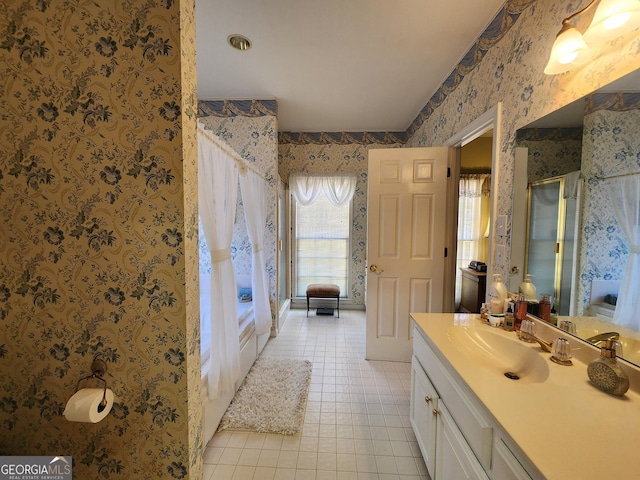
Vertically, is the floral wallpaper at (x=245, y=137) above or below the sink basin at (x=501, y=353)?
above

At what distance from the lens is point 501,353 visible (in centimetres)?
131

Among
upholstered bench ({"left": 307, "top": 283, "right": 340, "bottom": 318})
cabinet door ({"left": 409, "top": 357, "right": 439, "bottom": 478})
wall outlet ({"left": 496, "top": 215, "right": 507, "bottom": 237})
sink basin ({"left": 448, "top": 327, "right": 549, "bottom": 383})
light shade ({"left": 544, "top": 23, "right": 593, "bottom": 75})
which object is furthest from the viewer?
upholstered bench ({"left": 307, "top": 283, "right": 340, "bottom": 318})

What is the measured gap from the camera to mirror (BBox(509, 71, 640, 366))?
96cm

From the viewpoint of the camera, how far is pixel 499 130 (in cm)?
166

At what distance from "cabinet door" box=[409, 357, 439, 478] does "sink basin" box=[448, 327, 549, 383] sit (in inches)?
10.7

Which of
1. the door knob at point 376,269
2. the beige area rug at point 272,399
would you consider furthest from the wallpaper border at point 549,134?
the beige area rug at point 272,399

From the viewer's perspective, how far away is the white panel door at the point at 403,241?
2576 millimetres

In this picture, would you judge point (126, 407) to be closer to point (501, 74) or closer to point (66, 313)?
point (66, 313)

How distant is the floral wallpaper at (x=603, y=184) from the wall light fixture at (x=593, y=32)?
24 cm

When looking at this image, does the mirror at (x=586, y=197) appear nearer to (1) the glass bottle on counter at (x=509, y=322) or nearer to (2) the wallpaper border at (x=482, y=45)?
(1) the glass bottle on counter at (x=509, y=322)

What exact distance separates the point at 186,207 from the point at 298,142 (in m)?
3.45

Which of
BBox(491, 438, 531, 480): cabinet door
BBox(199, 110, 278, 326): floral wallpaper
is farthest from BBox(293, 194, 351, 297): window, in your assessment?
BBox(491, 438, 531, 480): cabinet door

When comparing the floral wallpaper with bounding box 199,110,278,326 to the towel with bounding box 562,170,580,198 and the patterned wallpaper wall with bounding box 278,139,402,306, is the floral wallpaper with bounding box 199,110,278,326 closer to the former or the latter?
the patterned wallpaper wall with bounding box 278,139,402,306

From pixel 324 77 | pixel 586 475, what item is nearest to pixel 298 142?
pixel 324 77
